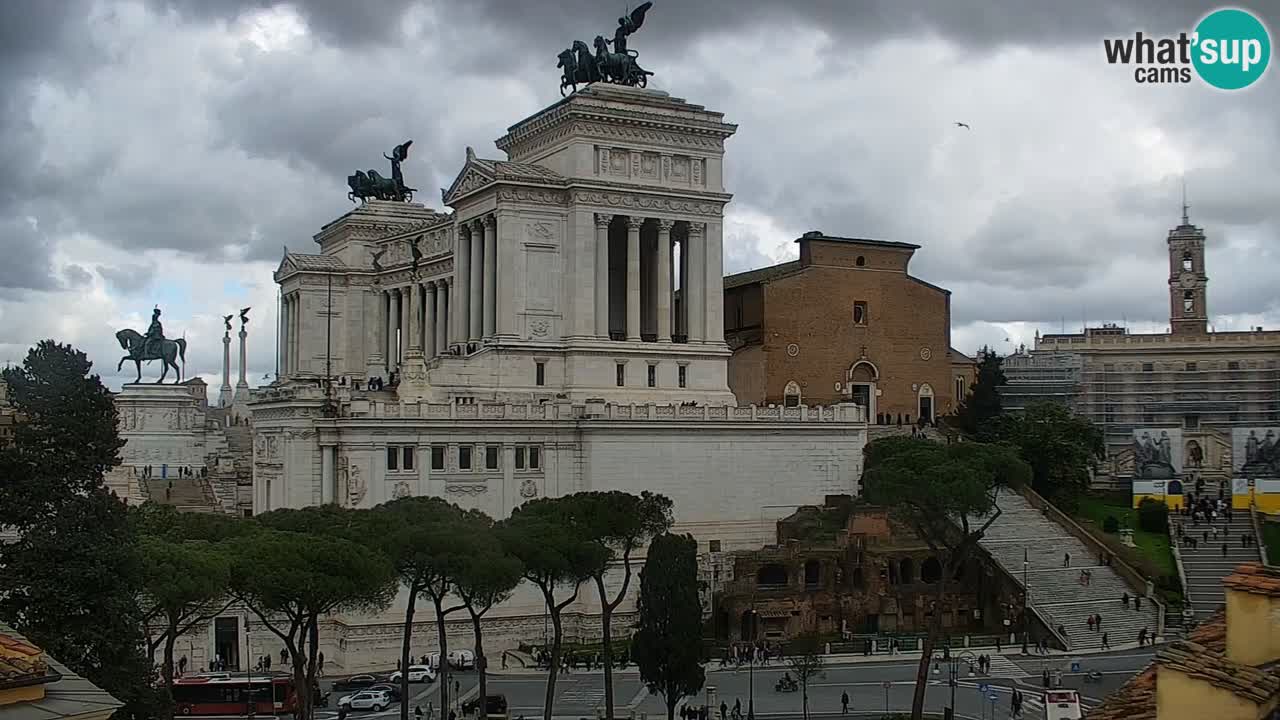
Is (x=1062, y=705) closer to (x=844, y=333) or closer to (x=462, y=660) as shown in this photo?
(x=462, y=660)

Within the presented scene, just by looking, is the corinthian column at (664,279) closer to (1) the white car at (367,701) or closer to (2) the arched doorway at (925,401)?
(2) the arched doorway at (925,401)

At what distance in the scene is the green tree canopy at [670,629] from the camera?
47344 mm

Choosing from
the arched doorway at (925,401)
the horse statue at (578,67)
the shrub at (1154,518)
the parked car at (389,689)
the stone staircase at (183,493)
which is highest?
the horse statue at (578,67)

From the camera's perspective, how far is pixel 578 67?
255ft

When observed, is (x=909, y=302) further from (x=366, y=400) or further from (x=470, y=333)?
(x=366, y=400)

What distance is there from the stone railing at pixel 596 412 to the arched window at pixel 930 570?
925 cm

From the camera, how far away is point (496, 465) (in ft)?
217

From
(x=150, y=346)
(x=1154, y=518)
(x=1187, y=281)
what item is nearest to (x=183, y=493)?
(x=150, y=346)

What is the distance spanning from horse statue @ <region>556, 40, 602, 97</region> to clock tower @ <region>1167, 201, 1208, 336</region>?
72338mm

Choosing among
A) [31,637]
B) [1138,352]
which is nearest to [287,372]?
[1138,352]

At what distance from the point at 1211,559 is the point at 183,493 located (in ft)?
196

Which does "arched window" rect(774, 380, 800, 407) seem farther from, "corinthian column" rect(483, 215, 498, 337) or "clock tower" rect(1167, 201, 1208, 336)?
"clock tower" rect(1167, 201, 1208, 336)

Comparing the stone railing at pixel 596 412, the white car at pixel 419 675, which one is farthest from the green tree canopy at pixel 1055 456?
the white car at pixel 419 675

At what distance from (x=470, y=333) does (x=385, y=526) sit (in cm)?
2999
